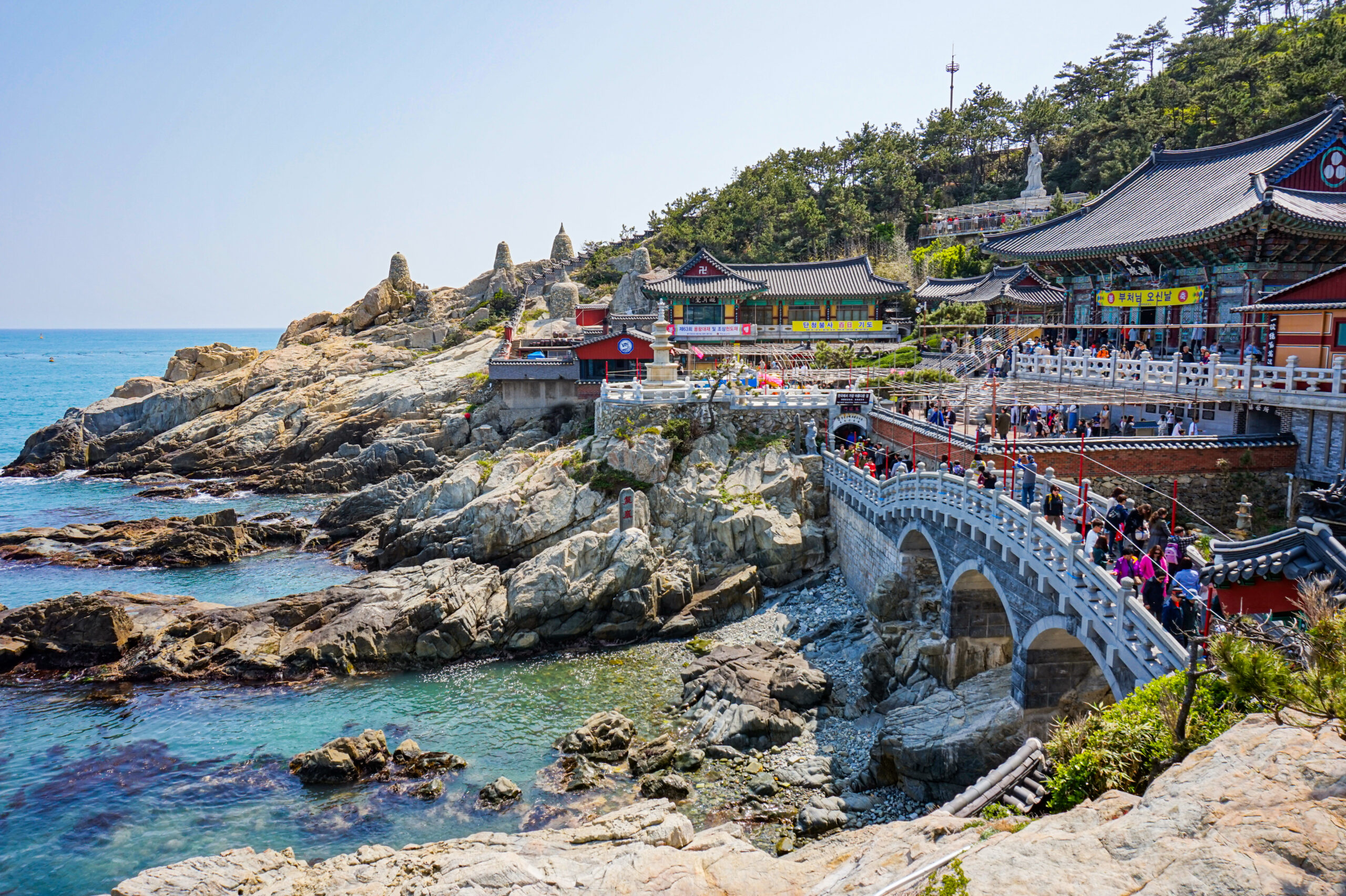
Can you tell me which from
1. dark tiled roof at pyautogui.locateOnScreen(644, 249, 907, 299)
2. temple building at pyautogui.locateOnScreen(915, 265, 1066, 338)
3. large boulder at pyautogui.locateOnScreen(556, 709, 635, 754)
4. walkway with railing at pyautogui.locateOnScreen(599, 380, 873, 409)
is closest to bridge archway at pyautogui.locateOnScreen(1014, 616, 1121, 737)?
large boulder at pyautogui.locateOnScreen(556, 709, 635, 754)

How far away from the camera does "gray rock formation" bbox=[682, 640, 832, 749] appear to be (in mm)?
23719

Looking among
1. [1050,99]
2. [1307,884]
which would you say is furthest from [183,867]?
[1050,99]

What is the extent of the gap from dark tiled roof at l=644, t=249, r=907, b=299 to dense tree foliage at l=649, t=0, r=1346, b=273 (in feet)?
51.1

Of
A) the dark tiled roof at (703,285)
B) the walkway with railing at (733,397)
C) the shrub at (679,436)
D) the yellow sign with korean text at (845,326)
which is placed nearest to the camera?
the shrub at (679,436)

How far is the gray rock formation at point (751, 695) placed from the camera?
23719 mm

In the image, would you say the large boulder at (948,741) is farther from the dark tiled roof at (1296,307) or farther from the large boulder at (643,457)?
the large boulder at (643,457)

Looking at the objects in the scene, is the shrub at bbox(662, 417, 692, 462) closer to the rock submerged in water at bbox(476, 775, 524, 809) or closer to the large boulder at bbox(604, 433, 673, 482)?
the large boulder at bbox(604, 433, 673, 482)

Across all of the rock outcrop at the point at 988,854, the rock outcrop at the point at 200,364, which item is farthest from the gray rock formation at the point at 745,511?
the rock outcrop at the point at 200,364

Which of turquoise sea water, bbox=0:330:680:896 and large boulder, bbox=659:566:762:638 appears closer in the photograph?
turquoise sea water, bbox=0:330:680:896

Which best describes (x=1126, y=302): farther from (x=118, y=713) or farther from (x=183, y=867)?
(x=118, y=713)

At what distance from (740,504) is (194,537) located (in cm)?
2588

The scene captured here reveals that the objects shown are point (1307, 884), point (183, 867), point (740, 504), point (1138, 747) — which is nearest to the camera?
point (1307, 884)

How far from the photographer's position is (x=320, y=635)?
29891 millimetres

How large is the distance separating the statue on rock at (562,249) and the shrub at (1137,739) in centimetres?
8063
